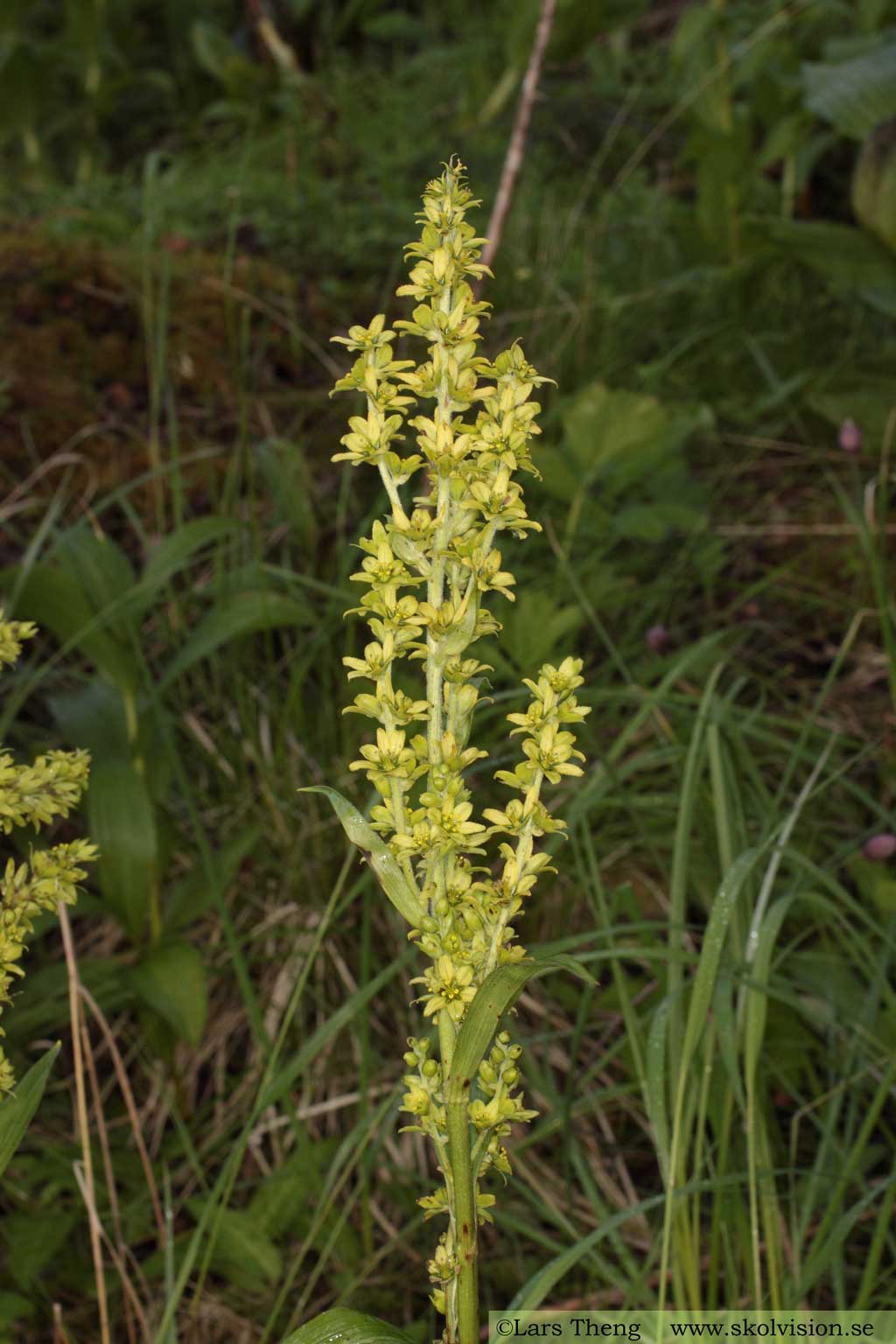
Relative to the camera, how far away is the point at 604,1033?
2238mm

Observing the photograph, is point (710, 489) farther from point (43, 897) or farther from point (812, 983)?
point (43, 897)

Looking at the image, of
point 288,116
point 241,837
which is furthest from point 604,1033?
point 288,116

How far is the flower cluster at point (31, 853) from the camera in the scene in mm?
1132

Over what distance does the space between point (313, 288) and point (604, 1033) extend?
7.79 feet

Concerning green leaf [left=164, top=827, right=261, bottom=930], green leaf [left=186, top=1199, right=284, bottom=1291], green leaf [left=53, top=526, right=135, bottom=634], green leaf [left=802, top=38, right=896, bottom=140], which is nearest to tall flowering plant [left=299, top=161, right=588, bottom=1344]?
green leaf [left=186, top=1199, right=284, bottom=1291]

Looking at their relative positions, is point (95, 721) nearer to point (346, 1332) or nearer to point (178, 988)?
point (178, 988)

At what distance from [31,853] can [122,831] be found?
812mm

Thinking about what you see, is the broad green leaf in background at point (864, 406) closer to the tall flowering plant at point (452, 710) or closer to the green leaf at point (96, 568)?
the green leaf at point (96, 568)

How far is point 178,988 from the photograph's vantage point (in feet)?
6.43

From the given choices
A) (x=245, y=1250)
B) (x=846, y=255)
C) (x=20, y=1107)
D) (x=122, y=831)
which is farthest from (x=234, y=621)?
(x=846, y=255)

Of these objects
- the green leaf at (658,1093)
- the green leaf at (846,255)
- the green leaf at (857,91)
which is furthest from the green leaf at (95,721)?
the green leaf at (857,91)

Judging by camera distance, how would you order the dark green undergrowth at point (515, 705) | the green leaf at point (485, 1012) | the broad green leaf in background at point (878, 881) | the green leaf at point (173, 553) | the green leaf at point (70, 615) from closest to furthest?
the green leaf at point (485, 1012) < the dark green undergrowth at point (515, 705) < the broad green leaf in background at point (878, 881) < the green leaf at point (70, 615) < the green leaf at point (173, 553)

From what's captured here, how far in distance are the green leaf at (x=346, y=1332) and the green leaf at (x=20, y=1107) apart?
0.28m

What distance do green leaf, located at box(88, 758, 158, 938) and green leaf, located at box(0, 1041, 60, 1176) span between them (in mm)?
859
